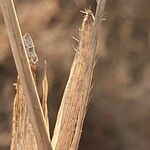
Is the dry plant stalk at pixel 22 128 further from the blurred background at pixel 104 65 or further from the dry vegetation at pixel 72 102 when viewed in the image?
the blurred background at pixel 104 65

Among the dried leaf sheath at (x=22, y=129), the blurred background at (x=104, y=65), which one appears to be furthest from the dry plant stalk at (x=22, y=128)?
the blurred background at (x=104, y=65)

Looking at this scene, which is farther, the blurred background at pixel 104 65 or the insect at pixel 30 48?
the blurred background at pixel 104 65

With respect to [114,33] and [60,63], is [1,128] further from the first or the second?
[114,33]

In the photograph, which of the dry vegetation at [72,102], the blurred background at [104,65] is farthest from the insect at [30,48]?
the blurred background at [104,65]

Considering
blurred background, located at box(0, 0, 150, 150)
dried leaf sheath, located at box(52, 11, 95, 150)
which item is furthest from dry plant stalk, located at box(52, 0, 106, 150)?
blurred background, located at box(0, 0, 150, 150)

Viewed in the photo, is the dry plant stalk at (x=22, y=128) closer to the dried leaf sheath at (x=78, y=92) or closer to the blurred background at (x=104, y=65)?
the dried leaf sheath at (x=78, y=92)

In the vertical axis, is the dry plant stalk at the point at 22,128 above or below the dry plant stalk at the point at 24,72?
below
